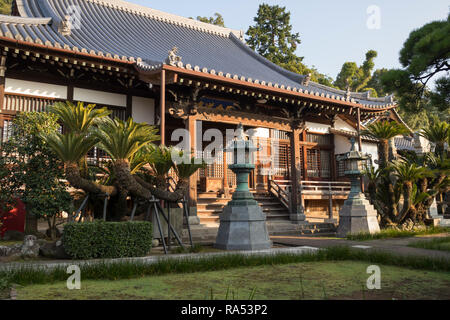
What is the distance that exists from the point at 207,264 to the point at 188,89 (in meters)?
6.59

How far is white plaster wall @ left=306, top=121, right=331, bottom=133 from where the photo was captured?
1547 centimetres

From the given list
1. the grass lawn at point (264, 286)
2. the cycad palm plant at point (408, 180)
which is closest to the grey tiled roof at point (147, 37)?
the cycad palm plant at point (408, 180)

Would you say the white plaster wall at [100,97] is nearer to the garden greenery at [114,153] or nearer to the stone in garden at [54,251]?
the garden greenery at [114,153]

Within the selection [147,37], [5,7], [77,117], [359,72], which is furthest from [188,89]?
[5,7]

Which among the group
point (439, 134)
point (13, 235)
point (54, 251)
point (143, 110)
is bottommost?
point (54, 251)

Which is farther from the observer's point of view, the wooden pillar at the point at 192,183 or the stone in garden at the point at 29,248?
the wooden pillar at the point at 192,183

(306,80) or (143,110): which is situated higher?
(306,80)

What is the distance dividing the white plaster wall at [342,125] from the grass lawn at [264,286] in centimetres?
1183

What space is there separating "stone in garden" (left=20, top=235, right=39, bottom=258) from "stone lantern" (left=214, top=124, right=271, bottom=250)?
3.61 m

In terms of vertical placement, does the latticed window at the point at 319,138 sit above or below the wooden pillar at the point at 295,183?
above

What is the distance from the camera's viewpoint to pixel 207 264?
17.8ft

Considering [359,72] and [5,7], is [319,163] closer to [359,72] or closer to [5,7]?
[359,72]

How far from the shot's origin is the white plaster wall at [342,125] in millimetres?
16527

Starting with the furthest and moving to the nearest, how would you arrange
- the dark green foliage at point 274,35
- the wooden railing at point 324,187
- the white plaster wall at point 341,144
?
the dark green foliage at point 274,35 < the white plaster wall at point 341,144 < the wooden railing at point 324,187
